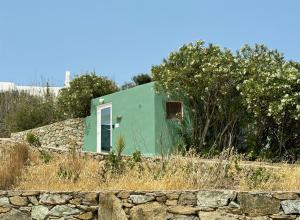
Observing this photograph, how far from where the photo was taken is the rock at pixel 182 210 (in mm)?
9172

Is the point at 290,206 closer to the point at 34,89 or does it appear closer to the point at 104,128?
the point at 104,128

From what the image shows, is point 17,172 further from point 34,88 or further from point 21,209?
point 34,88

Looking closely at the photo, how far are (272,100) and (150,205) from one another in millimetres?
9682

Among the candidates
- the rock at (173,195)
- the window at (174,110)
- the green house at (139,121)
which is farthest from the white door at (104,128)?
the rock at (173,195)

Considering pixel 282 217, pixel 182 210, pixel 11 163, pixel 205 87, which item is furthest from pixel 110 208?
pixel 205 87

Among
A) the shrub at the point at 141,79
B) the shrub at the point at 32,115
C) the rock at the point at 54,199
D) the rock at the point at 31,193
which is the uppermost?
the shrub at the point at 141,79

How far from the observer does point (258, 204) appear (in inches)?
351

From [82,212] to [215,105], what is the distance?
10.3 metres

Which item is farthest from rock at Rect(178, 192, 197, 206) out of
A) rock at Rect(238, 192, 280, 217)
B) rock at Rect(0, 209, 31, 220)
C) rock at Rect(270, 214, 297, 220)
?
rock at Rect(0, 209, 31, 220)

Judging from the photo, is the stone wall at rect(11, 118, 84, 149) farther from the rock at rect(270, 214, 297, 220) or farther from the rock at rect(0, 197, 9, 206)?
the rock at rect(270, 214, 297, 220)

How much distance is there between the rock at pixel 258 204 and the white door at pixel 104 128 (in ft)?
45.1

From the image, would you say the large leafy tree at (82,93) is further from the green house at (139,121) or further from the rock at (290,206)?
the rock at (290,206)

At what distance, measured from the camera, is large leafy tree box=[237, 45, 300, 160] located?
17.6 meters

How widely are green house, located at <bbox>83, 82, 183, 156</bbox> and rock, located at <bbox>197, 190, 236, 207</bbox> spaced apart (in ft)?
28.2
